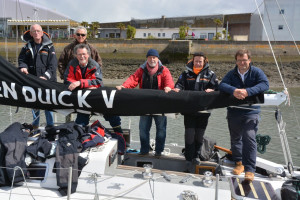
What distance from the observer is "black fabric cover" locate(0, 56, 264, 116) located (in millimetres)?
3406

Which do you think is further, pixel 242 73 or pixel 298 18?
pixel 298 18

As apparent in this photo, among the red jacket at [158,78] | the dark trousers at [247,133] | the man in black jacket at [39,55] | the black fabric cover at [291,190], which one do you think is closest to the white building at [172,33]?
the man in black jacket at [39,55]

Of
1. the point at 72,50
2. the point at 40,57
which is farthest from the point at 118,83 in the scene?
the point at 40,57

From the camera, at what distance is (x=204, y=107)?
342 centimetres

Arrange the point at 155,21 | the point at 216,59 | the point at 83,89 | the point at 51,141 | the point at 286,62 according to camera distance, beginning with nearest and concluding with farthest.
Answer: the point at 51,141 < the point at 83,89 < the point at 286,62 < the point at 216,59 < the point at 155,21

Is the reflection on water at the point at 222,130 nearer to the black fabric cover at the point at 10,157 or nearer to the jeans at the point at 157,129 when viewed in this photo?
the jeans at the point at 157,129

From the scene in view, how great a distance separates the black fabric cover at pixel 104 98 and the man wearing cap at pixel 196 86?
0.75 ft

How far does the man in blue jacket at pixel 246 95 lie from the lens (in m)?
3.30

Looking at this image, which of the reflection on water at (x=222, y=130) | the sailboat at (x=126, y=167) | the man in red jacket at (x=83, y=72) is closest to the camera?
the sailboat at (x=126, y=167)

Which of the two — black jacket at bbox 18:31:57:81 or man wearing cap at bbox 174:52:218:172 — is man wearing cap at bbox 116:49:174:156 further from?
black jacket at bbox 18:31:57:81

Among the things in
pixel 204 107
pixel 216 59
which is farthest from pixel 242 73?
pixel 216 59

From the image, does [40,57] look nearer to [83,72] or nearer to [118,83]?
[83,72]

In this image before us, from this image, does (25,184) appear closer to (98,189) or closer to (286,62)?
(98,189)

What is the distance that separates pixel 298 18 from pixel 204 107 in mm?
33124
